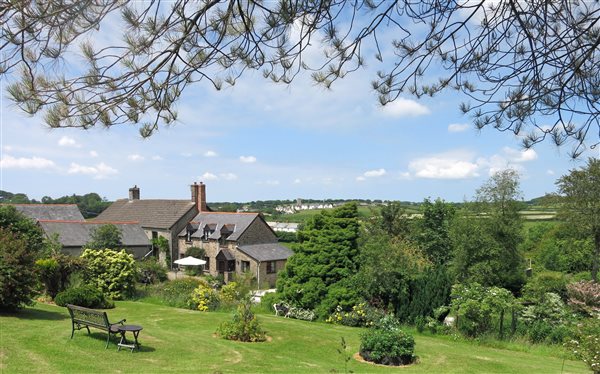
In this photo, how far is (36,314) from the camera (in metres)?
14.1

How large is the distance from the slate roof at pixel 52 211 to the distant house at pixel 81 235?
19.4ft

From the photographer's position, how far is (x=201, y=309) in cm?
1920

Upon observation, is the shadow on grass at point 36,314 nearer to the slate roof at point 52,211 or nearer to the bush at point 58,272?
the bush at point 58,272

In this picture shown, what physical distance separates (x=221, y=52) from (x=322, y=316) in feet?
48.9

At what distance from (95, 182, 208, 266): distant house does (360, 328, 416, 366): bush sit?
3098 cm

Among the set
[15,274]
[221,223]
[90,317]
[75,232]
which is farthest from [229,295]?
[221,223]

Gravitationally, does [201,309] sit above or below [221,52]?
below

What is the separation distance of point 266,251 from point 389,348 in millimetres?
25888

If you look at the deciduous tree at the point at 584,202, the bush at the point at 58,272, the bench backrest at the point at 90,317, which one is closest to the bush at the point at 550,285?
the deciduous tree at the point at 584,202

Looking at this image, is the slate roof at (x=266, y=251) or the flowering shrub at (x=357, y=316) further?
the slate roof at (x=266, y=251)

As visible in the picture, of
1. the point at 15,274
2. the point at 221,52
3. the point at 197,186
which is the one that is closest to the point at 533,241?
the point at 197,186

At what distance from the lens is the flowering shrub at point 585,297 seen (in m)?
18.2

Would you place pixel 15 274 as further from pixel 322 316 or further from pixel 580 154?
pixel 580 154

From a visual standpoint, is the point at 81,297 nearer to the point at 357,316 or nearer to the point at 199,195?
the point at 357,316
